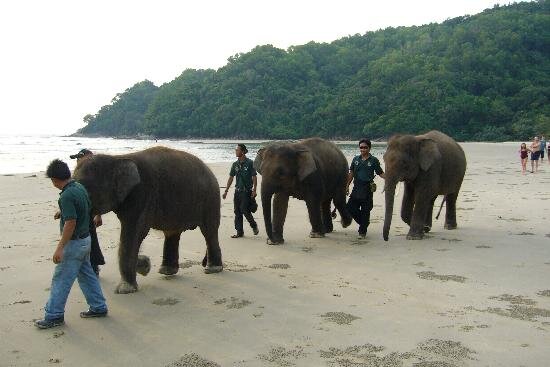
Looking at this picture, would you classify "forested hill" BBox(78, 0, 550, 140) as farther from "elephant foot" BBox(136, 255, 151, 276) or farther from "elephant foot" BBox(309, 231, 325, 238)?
"elephant foot" BBox(136, 255, 151, 276)

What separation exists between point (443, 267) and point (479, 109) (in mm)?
68180

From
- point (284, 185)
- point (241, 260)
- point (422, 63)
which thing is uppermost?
point (422, 63)

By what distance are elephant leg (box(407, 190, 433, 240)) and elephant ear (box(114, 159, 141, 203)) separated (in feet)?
17.5

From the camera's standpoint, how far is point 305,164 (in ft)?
31.4

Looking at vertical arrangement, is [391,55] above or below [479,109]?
above

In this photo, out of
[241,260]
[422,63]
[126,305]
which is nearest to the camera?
[126,305]

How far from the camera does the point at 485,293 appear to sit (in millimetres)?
6254

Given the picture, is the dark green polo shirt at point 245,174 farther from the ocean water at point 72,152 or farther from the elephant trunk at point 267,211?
the ocean water at point 72,152

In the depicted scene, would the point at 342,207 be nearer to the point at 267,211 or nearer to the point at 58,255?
the point at 267,211

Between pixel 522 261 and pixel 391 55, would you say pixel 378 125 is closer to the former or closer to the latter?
pixel 391 55

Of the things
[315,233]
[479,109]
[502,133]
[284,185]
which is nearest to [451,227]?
[315,233]

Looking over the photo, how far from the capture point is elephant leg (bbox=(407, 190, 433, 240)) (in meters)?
9.68

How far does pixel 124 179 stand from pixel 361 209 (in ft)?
16.2

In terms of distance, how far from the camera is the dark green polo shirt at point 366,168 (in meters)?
9.72
